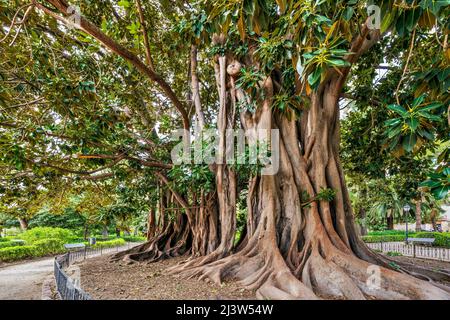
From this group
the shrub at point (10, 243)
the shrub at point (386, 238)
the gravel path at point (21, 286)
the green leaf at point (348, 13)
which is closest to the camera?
the green leaf at point (348, 13)

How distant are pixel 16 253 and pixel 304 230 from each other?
11693 millimetres

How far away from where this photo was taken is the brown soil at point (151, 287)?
3.94m

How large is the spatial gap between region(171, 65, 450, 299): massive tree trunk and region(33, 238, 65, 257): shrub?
32.3 feet

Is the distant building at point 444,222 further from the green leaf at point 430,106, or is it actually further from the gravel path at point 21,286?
the gravel path at point 21,286

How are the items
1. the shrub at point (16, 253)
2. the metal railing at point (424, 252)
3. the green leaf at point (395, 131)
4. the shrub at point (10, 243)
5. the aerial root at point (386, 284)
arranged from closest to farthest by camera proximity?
the green leaf at point (395, 131) < the aerial root at point (386, 284) < the metal railing at point (424, 252) < the shrub at point (16, 253) < the shrub at point (10, 243)

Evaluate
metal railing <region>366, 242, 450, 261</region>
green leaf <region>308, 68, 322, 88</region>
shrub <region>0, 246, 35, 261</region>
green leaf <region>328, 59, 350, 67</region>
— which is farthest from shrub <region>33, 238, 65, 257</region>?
metal railing <region>366, 242, 450, 261</region>

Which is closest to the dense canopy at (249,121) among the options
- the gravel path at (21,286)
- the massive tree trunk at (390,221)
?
the gravel path at (21,286)

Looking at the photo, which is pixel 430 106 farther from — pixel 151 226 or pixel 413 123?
pixel 151 226

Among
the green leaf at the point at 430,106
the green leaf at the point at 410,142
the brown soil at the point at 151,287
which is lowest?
the brown soil at the point at 151,287

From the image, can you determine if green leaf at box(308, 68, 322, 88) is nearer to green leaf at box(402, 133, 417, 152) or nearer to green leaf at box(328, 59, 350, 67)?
green leaf at box(328, 59, 350, 67)

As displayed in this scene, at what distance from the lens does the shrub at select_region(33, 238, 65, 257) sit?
11.7 meters

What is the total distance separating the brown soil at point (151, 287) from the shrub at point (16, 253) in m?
6.93
